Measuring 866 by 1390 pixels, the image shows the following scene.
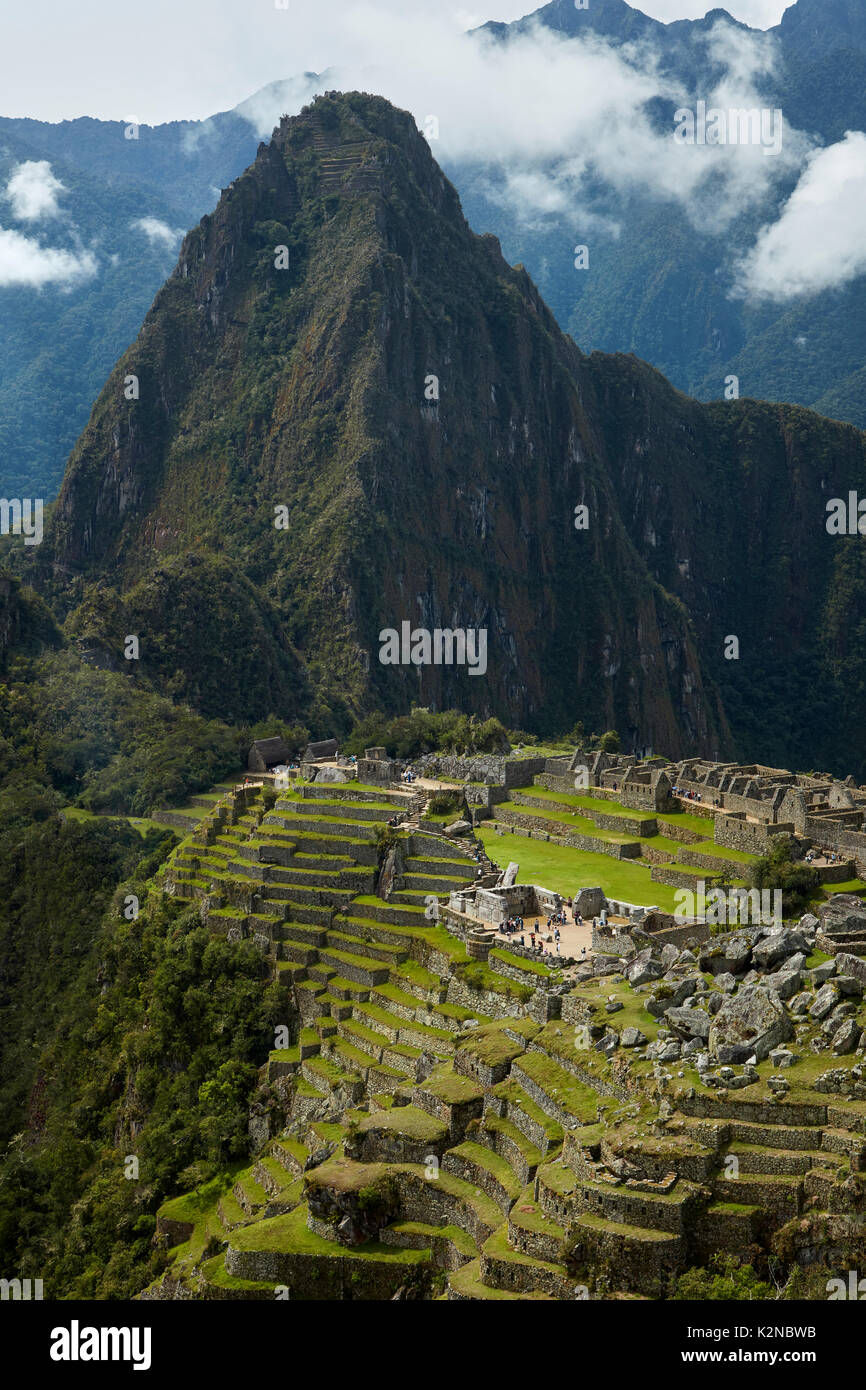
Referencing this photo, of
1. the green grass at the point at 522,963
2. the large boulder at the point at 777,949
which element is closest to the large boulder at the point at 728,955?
the large boulder at the point at 777,949

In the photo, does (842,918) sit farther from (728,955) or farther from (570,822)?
(570,822)

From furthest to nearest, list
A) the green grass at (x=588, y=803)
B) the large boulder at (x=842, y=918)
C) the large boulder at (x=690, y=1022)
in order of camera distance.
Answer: the green grass at (x=588, y=803) < the large boulder at (x=842, y=918) < the large boulder at (x=690, y=1022)

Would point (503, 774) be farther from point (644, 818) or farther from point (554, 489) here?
point (554, 489)

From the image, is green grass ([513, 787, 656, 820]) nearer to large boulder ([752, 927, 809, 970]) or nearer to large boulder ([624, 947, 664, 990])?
large boulder ([624, 947, 664, 990])

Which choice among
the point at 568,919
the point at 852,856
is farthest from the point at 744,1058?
the point at 852,856

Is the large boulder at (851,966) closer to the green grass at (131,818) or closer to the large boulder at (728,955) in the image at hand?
the large boulder at (728,955)

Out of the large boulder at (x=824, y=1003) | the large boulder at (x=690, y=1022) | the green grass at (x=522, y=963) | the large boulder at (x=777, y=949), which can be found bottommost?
the green grass at (x=522, y=963)

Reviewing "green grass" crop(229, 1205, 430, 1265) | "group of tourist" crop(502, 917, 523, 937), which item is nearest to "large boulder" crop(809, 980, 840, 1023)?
"green grass" crop(229, 1205, 430, 1265)
